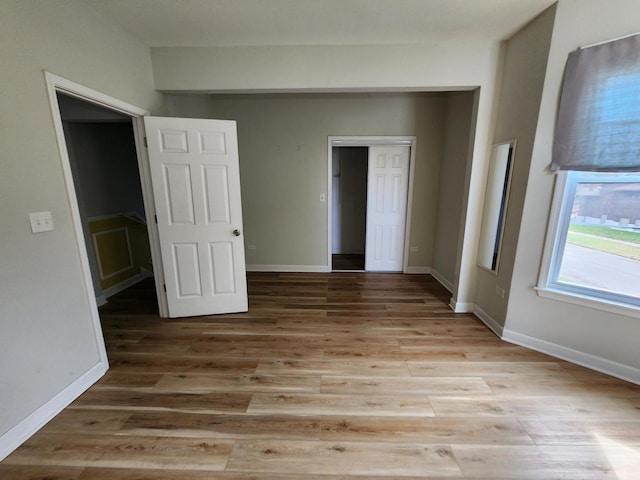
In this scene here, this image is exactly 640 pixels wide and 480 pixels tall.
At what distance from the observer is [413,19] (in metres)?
2.02

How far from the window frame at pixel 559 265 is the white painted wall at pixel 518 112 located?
8.5 inches

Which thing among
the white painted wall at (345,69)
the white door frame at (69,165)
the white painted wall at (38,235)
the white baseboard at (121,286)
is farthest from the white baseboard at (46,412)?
the white painted wall at (345,69)

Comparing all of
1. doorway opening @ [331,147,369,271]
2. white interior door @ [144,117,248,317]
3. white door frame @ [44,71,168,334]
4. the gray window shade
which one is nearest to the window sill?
the gray window shade

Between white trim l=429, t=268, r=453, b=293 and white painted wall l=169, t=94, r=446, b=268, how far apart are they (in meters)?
0.16

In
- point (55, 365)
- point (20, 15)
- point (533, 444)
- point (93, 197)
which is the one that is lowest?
point (533, 444)

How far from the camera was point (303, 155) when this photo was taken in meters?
3.85

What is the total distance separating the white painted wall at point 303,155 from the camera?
144 inches

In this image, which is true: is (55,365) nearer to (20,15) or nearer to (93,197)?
(20,15)

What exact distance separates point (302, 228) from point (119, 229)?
Answer: 101 inches

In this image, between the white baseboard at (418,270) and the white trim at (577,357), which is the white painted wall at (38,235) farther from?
the white baseboard at (418,270)

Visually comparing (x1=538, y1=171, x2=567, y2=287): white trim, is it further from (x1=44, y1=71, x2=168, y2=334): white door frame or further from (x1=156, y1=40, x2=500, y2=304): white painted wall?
(x1=44, y1=71, x2=168, y2=334): white door frame

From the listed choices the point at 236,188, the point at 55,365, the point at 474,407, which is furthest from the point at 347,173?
the point at 55,365

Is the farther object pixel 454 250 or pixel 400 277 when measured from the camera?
pixel 400 277

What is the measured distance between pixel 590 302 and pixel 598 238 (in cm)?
49
